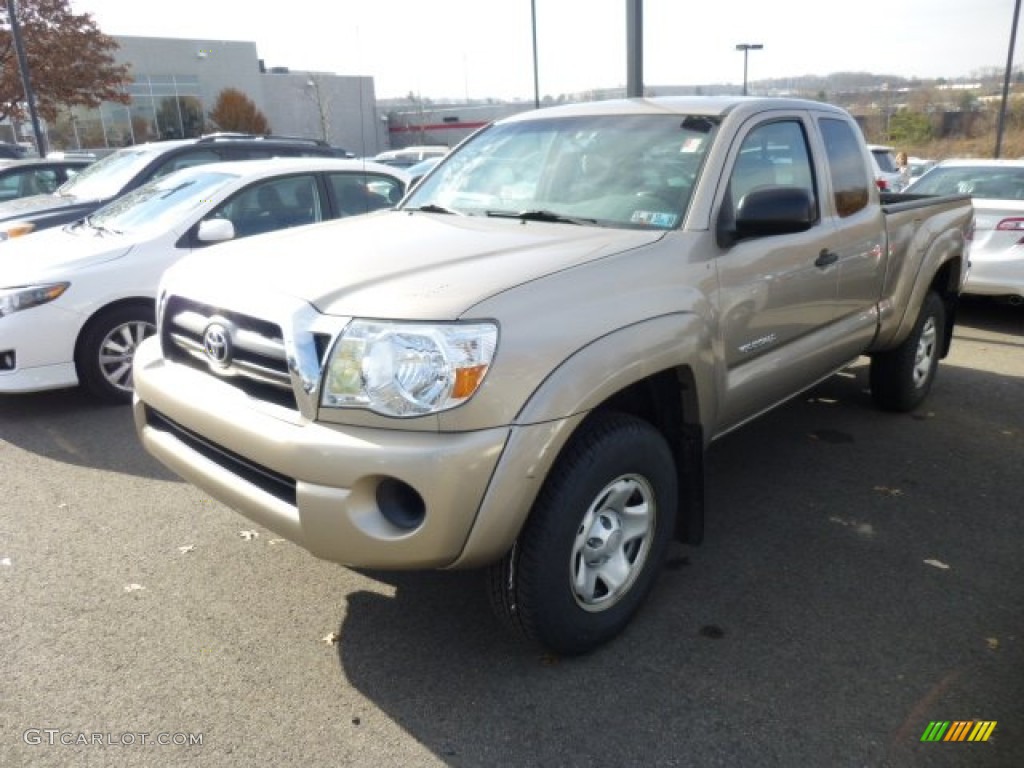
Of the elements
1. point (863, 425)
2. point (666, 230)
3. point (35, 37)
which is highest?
point (35, 37)

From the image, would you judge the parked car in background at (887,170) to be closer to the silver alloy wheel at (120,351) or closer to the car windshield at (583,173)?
the car windshield at (583,173)

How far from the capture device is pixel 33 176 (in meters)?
10.7

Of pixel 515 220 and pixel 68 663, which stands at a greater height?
pixel 515 220

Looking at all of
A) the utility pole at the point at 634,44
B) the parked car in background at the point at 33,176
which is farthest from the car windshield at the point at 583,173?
the parked car in background at the point at 33,176

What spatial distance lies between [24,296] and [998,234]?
8045mm

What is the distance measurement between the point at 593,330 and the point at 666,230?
0.75 metres

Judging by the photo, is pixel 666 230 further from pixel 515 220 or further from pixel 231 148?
pixel 231 148

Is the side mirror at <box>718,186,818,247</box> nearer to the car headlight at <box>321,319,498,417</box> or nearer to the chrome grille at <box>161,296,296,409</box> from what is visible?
the car headlight at <box>321,319,498,417</box>

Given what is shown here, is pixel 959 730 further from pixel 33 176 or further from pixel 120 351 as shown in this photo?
pixel 33 176

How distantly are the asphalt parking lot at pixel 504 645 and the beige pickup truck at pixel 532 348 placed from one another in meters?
0.30

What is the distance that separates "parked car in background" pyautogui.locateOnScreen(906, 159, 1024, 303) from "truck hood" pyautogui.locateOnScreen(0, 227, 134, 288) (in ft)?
22.8

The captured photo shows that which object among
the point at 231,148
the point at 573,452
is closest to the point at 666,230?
the point at 573,452

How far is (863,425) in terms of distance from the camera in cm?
521

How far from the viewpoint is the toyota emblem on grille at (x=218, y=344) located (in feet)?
9.02
